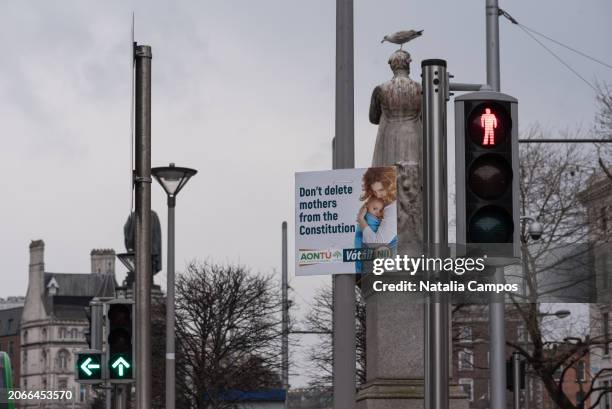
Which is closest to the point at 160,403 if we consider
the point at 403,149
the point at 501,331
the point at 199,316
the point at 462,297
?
the point at 199,316

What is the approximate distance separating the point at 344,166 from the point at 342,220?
643 millimetres

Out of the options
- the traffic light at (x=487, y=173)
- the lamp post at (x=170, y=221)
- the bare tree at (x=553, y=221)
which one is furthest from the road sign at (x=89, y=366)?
the bare tree at (x=553, y=221)

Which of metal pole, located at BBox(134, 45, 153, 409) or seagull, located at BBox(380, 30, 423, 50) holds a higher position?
seagull, located at BBox(380, 30, 423, 50)

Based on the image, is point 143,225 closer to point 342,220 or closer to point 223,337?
point 342,220

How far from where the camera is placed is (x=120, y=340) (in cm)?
1778

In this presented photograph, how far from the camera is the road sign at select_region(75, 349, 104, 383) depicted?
1930 cm

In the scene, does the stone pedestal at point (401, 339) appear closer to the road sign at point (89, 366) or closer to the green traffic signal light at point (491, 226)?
the road sign at point (89, 366)

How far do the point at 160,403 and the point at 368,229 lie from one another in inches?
Answer: 2053

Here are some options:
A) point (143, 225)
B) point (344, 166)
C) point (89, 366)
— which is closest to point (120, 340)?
point (89, 366)

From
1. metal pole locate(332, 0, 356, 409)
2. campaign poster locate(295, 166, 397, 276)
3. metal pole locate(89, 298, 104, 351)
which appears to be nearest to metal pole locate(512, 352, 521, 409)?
metal pole locate(89, 298, 104, 351)

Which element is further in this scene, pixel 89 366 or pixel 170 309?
pixel 170 309

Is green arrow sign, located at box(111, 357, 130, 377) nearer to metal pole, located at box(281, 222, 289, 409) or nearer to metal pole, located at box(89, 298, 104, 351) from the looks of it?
metal pole, located at box(89, 298, 104, 351)

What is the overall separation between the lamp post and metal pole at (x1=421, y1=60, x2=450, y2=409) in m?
17.5

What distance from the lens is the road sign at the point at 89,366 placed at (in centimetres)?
1930
